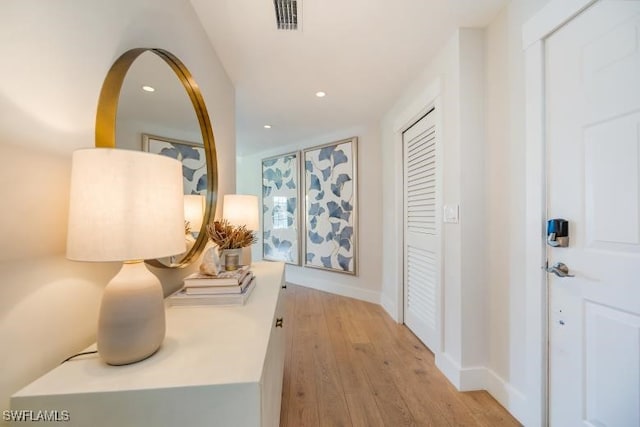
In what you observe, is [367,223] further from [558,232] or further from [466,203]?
[558,232]

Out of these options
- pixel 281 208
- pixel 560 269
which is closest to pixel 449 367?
pixel 560 269

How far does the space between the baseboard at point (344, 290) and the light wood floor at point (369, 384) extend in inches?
26.1

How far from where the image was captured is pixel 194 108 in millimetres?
1471

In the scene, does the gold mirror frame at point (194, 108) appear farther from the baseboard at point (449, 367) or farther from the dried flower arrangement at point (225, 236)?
the baseboard at point (449, 367)

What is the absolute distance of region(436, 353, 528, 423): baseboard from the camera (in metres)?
1.40

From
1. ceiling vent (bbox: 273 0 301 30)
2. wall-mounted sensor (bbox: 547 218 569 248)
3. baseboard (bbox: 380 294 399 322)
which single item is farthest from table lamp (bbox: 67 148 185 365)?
baseboard (bbox: 380 294 399 322)

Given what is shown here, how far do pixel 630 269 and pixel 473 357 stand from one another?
3.30ft

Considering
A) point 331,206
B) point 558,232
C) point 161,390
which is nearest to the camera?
point 161,390

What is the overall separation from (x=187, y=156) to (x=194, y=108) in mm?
306

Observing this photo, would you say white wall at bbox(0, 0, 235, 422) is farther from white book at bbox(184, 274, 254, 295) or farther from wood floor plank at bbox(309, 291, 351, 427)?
wood floor plank at bbox(309, 291, 351, 427)

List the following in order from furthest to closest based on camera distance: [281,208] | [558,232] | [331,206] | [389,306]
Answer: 1. [281,208]
2. [331,206]
3. [389,306]
4. [558,232]

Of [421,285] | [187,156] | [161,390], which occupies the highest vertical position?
[187,156]

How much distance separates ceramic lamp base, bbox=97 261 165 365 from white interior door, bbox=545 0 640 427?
161 centimetres

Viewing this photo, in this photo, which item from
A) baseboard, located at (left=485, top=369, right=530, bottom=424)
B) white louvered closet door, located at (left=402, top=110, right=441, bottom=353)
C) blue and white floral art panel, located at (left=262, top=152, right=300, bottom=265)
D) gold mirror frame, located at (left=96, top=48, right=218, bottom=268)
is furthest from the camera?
blue and white floral art panel, located at (left=262, top=152, right=300, bottom=265)
